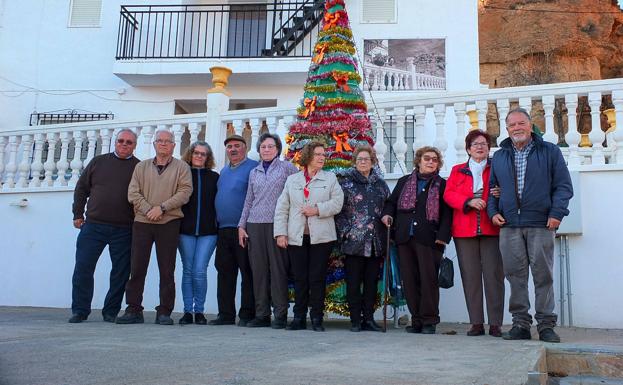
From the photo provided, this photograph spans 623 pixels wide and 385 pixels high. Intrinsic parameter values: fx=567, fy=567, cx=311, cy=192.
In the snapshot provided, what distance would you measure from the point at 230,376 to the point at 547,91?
4.59 m

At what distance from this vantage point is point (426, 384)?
2.20 meters

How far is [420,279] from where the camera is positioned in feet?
15.3

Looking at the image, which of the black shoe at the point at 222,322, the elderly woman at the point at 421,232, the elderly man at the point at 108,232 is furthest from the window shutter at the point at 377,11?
the black shoe at the point at 222,322

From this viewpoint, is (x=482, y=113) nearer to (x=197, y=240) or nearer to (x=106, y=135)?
(x=197, y=240)

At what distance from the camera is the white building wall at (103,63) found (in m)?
12.2

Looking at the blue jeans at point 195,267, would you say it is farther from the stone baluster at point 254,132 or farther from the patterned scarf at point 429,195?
the patterned scarf at point 429,195

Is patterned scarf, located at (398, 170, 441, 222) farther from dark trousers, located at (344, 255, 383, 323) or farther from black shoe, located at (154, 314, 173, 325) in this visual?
black shoe, located at (154, 314, 173, 325)

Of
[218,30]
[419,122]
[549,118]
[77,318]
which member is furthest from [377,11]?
[77,318]

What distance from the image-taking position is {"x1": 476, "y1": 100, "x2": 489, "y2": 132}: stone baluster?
579cm

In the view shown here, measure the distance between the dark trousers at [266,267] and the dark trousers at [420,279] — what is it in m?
1.02

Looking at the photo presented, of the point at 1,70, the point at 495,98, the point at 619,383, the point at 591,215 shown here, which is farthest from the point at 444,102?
the point at 1,70

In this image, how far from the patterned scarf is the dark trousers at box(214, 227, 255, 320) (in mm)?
1509

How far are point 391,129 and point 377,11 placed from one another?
6.81m

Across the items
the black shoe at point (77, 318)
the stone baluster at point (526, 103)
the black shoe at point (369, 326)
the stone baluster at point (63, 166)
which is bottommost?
the black shoe at point (77, 318)
